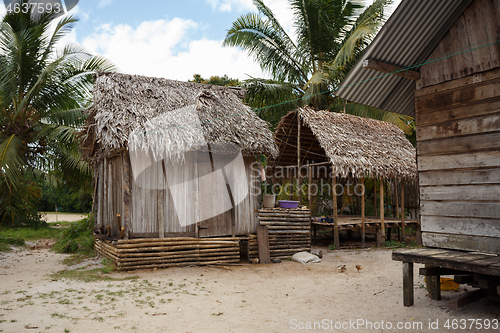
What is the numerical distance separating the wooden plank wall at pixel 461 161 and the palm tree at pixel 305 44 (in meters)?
7.97

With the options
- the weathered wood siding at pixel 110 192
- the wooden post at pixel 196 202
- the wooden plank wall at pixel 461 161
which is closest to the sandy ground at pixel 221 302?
the wooden post at pixel 196 202

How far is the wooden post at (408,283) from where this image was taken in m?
4.45

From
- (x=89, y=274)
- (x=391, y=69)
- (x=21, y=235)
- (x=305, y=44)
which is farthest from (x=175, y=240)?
(x=305, y=44)

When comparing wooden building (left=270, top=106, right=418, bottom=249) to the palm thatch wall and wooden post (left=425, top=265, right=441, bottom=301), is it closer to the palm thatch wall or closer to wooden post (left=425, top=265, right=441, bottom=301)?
the palm thatch wall

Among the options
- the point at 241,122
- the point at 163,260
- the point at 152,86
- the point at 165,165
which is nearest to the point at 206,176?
the point at 165,165

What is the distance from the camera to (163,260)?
7.64 meters

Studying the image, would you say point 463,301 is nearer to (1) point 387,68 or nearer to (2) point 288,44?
(1) point 387,68

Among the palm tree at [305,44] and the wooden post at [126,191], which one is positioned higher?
the palm tree at [305,44]

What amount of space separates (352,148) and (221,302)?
647 centimetres

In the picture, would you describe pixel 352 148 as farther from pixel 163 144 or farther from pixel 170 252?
pixel 170 252

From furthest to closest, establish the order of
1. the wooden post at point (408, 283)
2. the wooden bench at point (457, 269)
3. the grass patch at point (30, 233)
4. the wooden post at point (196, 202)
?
the grass patch at point (30, 233) → the wooden post at point (196, 202) → the wooden post at point (408, 283) → the wooden bench at point (457, 269)

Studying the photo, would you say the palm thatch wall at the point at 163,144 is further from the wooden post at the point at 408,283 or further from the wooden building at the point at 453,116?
the wooden post at the point at 408,283

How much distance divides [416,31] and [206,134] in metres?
4.64

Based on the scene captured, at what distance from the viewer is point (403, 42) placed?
462 centimetres
